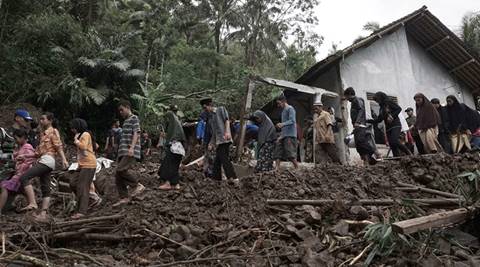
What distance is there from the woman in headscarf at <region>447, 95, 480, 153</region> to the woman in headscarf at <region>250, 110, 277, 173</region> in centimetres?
389

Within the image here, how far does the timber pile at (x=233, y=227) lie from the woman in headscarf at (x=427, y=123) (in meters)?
2.23

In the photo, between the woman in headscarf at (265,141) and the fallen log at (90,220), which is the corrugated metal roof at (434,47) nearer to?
the woman in headscarf at (265,141)

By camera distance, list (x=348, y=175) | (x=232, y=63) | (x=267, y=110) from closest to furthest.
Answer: (x=348, y=175) → (x=267, y=110) → (x=232, y=63)

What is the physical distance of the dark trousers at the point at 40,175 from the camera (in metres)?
5.89

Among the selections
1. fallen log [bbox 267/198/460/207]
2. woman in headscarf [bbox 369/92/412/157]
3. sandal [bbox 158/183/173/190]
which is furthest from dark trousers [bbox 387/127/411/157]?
sandal [bbox 158/183/173/190]

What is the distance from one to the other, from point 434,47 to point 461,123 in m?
7.47

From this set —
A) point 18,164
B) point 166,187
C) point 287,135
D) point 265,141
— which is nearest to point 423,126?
point 287,135

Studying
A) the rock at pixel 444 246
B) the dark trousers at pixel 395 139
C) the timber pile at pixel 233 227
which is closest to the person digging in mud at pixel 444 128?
the dark trousers at pixel 395 139

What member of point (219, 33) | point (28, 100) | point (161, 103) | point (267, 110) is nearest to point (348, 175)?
point (267, 110)

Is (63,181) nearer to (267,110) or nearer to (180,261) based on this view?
(180,261)

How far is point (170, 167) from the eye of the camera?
6.84m

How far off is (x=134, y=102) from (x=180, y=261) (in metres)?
14.6

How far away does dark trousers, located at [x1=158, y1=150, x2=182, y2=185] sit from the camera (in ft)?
22.4

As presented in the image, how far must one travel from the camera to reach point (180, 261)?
14.1ft
